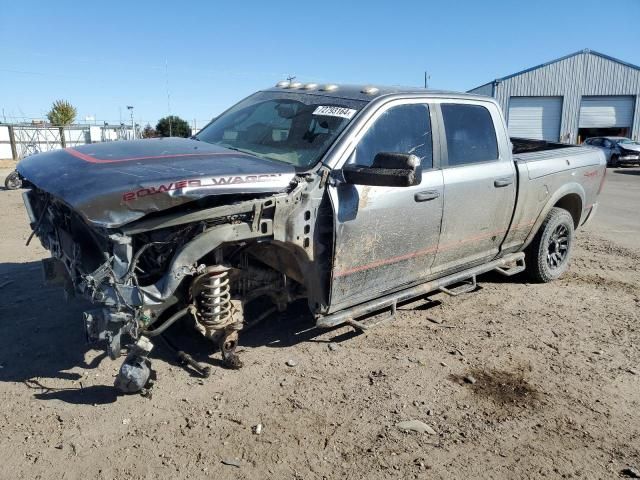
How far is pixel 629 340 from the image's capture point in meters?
4.55

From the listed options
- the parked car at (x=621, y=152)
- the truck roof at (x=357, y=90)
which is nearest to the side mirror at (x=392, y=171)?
the truck roof at (x=357, y=90)

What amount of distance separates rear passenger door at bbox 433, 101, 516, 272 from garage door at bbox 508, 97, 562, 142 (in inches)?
1314

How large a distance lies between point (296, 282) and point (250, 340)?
2.24ft

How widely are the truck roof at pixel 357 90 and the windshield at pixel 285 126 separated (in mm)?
79

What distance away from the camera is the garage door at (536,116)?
3594cm

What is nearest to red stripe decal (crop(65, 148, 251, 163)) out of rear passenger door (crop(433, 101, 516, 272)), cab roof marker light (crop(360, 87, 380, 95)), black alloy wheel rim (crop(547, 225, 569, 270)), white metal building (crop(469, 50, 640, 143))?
cab roof marker light (crop(360, 87, 380, 95))

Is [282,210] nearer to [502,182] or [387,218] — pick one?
[387,218]

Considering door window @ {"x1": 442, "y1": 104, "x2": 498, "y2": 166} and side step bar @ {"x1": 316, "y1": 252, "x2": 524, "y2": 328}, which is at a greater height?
door window @ {"x1": 442, "y1": 104, "x2": 498, "y2": 166}

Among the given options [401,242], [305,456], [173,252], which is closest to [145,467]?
[305,456]

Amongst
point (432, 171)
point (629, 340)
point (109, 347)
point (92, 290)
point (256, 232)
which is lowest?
point (629, 340)

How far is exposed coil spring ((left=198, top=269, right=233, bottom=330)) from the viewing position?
133 inches

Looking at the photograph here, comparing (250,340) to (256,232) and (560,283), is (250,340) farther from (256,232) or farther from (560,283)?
(560,283)

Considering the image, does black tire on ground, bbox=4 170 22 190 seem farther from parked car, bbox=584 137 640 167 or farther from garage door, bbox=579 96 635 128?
garage door, bbox=579 96 635 128

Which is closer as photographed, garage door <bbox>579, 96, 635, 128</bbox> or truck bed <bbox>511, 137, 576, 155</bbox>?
truck bed <bbox>511, 137, 576, 155</bbox>
